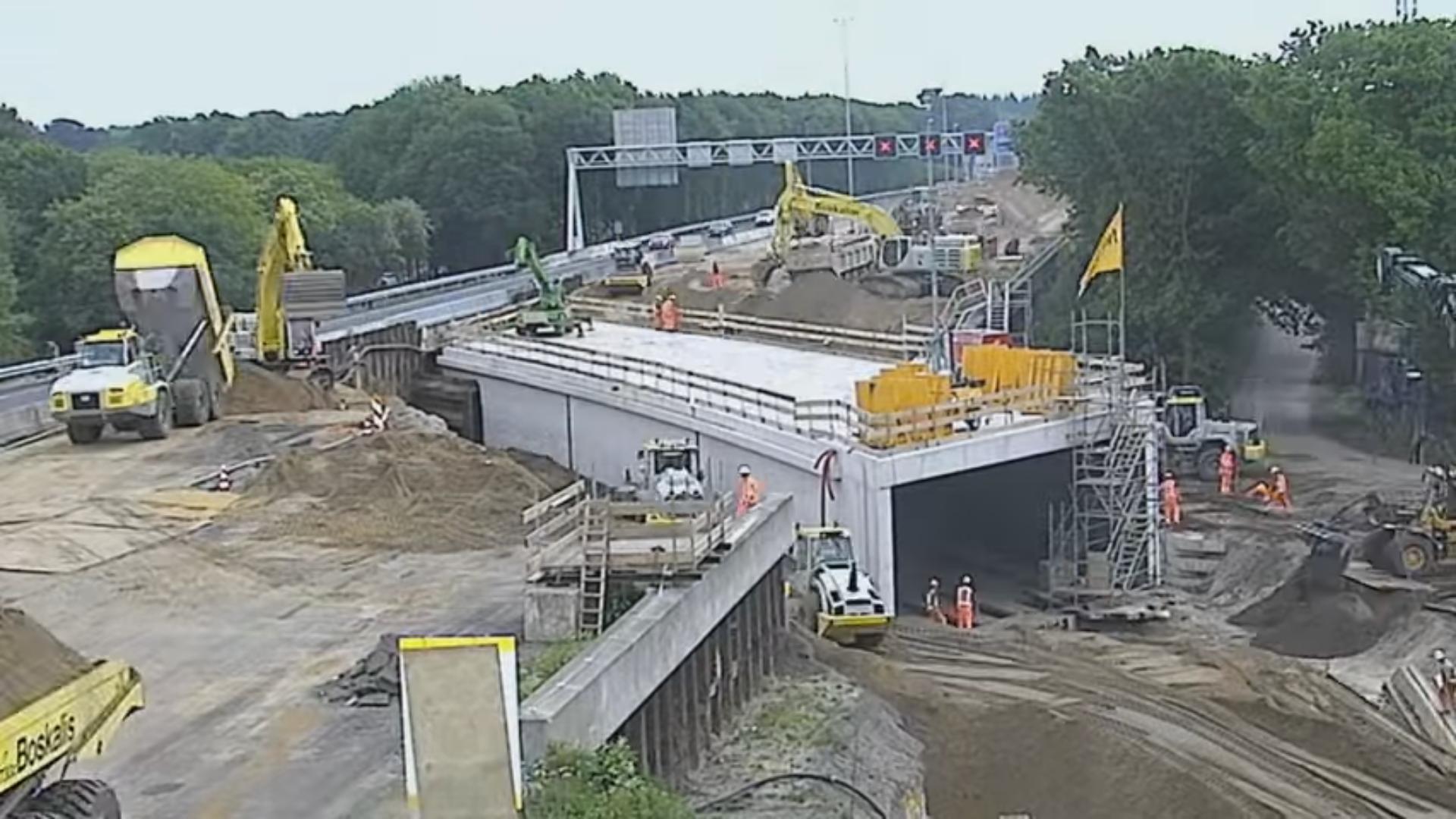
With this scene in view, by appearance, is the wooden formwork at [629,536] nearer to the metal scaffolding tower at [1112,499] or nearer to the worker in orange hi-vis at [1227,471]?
the metal scaffolding tower at [1112,499]

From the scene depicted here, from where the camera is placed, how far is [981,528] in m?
43.2

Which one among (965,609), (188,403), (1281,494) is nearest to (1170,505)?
(1281,494)

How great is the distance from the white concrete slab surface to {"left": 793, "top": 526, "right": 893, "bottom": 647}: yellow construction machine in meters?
9.55

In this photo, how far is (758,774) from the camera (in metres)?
23.1

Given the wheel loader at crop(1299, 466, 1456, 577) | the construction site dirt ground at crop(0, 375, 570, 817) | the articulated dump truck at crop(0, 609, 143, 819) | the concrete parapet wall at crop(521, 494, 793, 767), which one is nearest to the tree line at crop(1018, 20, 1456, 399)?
the wheel loader at crop(1299, 466, 1456, 577)

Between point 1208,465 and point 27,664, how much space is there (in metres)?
36.7

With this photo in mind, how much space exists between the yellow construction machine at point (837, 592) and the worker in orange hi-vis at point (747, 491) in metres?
0.96

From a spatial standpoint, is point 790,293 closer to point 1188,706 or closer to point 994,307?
point 994,307

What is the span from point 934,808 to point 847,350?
3114 centimetres

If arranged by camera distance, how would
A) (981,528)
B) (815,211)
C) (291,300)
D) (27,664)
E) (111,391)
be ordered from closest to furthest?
(27,664)
(111,391)
(981,528)
(291,300)
(815,211)

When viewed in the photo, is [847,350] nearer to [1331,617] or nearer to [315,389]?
[315,389]

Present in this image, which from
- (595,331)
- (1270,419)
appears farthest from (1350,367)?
(595,331)

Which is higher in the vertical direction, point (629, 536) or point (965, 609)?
point (629, 536)

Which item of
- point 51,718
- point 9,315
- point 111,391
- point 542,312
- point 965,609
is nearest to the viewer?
point 51,718
